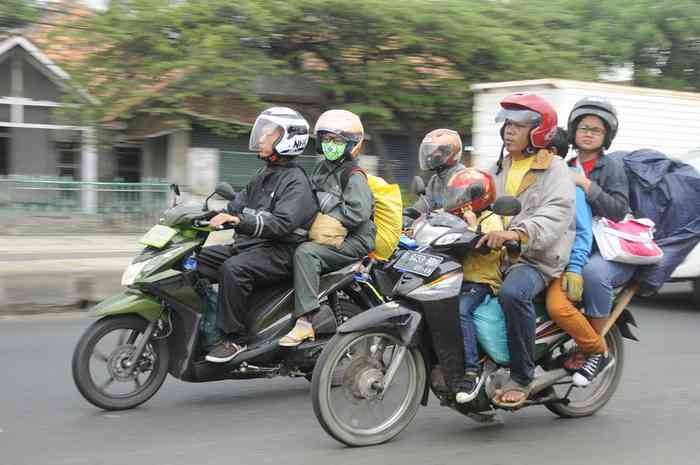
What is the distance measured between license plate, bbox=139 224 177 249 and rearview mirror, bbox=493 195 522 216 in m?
1.99

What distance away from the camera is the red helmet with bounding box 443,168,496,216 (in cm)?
455

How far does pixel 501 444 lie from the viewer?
4.80m

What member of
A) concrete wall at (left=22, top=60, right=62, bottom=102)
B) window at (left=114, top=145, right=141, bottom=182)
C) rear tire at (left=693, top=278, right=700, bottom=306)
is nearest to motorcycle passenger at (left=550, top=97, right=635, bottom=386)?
rear tire at (left=693, top=278, right=700, bottom=306)

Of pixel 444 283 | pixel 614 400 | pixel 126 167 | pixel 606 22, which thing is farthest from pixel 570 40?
pixel 444 283

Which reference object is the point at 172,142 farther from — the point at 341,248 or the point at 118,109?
the point at 341,248

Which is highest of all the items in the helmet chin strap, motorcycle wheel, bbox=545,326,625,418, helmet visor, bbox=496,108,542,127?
helmet visor, bbox=496,108,542,127

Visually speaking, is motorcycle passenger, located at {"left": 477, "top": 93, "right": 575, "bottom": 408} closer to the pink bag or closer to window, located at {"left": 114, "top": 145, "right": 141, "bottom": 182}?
the pink bag

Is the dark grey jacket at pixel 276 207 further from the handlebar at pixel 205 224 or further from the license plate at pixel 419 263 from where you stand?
the license plate at pixel 419 263

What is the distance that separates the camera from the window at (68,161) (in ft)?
67.8

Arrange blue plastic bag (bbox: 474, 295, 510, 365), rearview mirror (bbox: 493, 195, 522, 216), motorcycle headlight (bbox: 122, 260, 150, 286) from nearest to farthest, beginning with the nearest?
rearview mirror (bbox: 493, 195, 522, 216)
blue plastic bag (bbox: 474, 295, 510, 365)
motorcycle headlight (bbox: 122, 260, 150, 286)

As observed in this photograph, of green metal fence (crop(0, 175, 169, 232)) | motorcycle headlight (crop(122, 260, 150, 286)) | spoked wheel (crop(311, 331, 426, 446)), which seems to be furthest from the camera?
green metal fence (crop(0, 175, 169, 232))

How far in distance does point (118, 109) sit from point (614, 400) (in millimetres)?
12839

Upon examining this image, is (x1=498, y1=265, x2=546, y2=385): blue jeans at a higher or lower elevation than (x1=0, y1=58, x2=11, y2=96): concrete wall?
lower

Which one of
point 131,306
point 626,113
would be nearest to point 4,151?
point 626,113
